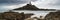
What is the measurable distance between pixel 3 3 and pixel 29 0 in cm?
57

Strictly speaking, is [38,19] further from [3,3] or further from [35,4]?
[3,3]

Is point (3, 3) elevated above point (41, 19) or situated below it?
above

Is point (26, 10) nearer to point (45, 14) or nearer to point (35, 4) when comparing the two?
point (35, 4)

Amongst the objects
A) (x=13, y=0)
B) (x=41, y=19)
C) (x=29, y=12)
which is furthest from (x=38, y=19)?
(x=13, y=0)

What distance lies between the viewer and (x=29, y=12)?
2539 millimetres

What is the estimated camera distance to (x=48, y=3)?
2.53 m

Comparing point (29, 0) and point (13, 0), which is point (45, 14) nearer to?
point (29, 0)

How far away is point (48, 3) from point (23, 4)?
1.75 ft

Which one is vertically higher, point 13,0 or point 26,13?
point 13,0

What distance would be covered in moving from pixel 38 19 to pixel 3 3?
83 centimetres

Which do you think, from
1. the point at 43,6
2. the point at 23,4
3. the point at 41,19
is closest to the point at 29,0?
the point at 23,4

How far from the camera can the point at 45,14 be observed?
2475mm

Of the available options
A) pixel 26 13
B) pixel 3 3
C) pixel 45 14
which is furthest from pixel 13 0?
pixel 45 14

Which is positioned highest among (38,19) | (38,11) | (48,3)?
(48,3)
